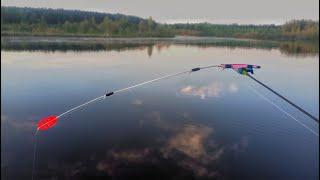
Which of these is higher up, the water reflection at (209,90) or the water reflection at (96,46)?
the water reflection at (96,46)

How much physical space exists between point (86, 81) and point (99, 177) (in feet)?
63.9

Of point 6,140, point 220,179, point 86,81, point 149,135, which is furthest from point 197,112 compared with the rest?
point 86,81

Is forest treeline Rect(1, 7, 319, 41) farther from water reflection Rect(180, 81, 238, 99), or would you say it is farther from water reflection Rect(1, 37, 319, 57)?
water reflection Rect(180, 81, 238, 99)

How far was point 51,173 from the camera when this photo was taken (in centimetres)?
1262

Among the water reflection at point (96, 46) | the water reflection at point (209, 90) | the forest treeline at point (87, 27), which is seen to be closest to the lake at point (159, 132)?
the water reflection at point (209, 90)

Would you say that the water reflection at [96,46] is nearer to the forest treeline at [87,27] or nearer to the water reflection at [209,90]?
the water reflection at [209,90]

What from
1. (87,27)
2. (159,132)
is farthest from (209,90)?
(87,27)

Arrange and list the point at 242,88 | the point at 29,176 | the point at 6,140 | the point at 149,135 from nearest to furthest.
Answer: the point at 29,176 → the point at 6,140 → the point at 149,135 → the point at 242,88

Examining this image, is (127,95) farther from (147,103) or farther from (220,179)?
(220,179)

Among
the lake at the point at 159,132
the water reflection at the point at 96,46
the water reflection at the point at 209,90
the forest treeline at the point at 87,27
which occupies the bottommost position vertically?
the lake at the point at 159,132

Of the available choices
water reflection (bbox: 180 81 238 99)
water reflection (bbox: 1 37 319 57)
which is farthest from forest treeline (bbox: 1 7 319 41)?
water reflection (bbox: 180 81 238 99)

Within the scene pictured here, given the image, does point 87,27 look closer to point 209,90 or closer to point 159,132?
point 209,90

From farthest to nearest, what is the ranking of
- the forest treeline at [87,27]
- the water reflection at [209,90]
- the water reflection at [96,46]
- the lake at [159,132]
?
the forest treeline at [87,27], the water reflection at [96,46], the water reflection at [209,90], the lake at [159,132]

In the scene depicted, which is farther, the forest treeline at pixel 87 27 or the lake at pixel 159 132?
the forest treeline at pixel 87 27
